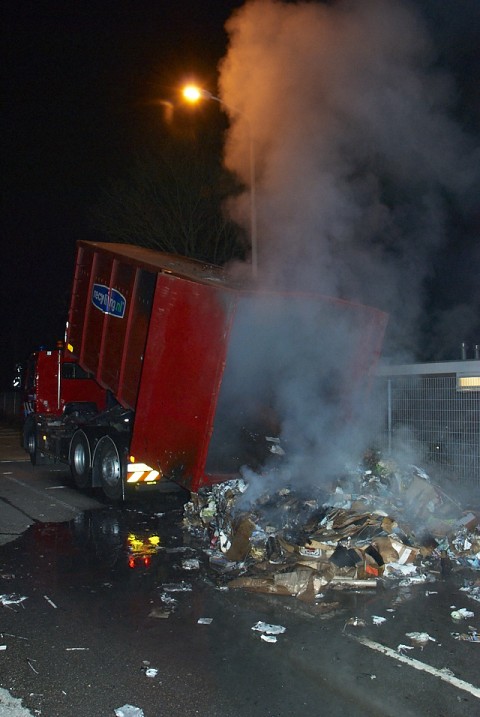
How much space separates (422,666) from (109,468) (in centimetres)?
572

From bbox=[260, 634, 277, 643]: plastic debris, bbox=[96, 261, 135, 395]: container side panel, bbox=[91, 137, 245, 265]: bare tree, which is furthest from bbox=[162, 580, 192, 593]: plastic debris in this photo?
bbox=[91, 137, 245, 265]: bare tree

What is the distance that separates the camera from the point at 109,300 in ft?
27.5

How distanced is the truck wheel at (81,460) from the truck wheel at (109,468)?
288mm

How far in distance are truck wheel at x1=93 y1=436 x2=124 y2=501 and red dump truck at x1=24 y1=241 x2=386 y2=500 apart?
0.02 metres

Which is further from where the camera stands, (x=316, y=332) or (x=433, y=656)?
(x=316, y=332)

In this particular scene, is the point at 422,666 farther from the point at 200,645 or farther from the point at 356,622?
the point at 200,645

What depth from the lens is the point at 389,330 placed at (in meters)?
9.24

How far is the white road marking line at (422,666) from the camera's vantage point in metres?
3.28

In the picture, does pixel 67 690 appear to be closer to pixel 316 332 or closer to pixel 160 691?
pixel 160 691

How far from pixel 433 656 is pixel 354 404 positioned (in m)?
4.57

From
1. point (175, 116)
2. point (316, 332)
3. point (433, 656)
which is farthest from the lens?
point (175, 116)

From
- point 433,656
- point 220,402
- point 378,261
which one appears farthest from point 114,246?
point 433,656

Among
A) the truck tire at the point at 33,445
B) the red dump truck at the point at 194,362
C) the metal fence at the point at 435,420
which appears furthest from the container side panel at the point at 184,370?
the truck tire at the point at 33,445

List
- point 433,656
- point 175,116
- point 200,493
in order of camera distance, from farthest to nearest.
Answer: point 175,116
point 200,493
point 433,656
